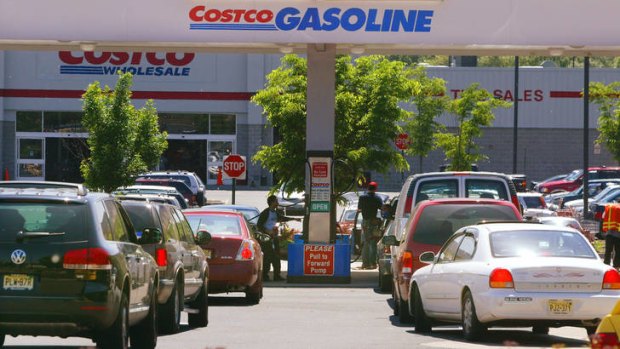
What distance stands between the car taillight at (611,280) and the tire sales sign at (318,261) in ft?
44.2

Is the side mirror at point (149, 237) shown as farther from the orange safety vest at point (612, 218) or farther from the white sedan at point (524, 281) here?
the orange safety vest at point (612, 218)

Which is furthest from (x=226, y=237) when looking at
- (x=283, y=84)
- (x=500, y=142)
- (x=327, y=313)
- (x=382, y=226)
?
(x=500, y=142)

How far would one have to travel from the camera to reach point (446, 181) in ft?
75.5

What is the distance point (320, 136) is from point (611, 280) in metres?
14.4

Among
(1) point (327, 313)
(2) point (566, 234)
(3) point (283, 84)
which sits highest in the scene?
(3) point (283, 84)

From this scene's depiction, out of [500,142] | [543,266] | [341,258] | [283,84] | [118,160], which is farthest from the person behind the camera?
[500,142]

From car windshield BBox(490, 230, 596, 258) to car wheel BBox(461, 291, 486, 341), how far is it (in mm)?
608

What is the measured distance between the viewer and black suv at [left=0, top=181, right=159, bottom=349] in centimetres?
1240

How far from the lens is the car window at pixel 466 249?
638 inches

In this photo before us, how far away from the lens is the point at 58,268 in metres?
12.4

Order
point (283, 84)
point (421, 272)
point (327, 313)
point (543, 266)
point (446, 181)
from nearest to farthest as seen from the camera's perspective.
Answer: point (543, 266) → point (421, 272) → point (327, 313) → point (446, 181) → point (283, 84)

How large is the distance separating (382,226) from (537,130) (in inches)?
1668

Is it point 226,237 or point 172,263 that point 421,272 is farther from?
point 226,237

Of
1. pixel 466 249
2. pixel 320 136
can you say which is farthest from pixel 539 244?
pixel 320 136
